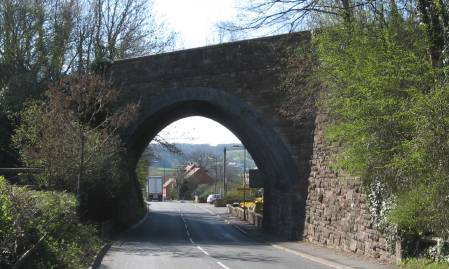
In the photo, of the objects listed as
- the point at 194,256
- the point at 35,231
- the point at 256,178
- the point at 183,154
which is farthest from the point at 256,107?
the point at 35,231

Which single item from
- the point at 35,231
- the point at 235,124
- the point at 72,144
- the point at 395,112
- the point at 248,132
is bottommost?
the point at 35,231

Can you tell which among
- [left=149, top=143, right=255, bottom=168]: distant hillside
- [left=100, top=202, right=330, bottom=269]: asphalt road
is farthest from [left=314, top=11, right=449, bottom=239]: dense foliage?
[left=149, top=143, right=255, bottom=168]: distant hillside

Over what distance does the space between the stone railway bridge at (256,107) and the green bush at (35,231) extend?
10.9 metres

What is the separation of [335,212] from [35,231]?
13.0 m

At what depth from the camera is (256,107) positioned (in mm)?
28578

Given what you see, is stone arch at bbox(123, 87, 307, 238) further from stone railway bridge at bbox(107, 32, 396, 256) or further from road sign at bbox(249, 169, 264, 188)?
road sign at bbox(249, 169, 264, 188)

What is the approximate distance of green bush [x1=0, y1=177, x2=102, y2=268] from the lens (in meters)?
9.48

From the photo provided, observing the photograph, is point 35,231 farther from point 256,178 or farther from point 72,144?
→ point 256,178

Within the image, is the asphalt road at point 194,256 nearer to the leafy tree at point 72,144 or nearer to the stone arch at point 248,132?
the stone arch at point 248,132

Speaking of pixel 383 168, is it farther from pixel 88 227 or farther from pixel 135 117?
pixel 135 117

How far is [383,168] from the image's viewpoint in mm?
14039

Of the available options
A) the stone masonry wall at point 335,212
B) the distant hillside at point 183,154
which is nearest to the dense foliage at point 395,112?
the stone masonry wall at point 335,212

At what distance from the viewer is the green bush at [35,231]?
31.1 feet

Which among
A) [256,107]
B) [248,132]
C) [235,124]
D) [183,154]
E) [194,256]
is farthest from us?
[183,154]
